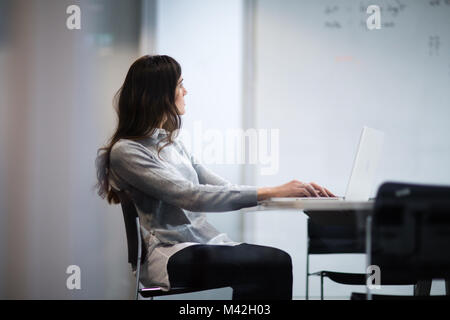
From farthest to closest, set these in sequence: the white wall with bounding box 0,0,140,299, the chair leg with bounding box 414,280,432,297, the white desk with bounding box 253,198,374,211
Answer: the white wall with bounding box 0,0,140,299
the chair leg with bounding box 414,280,432,297
the white desk with bounding box 253,198,374,211

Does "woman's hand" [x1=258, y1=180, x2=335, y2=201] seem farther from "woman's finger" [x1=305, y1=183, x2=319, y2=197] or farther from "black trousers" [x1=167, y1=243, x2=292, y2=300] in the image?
"black trousers" [x1=167, y1=243, x2=292, y2=300]

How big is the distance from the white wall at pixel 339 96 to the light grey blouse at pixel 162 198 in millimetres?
879

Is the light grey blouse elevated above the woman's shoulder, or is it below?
below

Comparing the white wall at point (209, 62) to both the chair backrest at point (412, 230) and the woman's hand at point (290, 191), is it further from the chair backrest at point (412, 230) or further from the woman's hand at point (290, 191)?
the chair backrest at point (412, 230)

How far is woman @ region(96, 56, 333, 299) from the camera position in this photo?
5.99 feet

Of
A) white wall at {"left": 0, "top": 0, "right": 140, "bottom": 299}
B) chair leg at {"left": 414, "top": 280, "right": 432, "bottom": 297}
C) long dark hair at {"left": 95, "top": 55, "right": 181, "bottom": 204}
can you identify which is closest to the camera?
long dark hair at {"left": 95, "top": 55, "right": 181, "bottom": 204}

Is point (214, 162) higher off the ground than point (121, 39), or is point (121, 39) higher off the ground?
point (121, 39)

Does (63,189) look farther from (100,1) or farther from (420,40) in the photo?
(420,40)

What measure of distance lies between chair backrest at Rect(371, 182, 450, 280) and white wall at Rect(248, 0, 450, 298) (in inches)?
34.9

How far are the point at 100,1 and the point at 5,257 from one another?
1368 millimetres

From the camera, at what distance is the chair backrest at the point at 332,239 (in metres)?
2.31

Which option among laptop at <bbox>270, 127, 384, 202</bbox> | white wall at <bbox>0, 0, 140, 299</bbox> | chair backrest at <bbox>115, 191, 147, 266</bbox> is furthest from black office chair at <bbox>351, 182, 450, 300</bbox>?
white wall at <bbox>0, 0, 140, 299</bbox>
